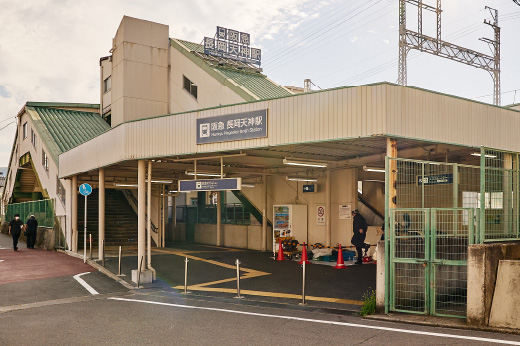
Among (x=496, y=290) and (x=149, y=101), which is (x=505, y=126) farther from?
(x=149, y=101)

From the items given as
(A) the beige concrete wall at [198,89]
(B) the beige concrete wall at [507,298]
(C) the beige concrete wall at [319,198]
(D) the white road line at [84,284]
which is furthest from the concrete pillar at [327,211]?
(B) the beige concrete wall at [507,298]

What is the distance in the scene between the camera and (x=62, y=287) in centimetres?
1376

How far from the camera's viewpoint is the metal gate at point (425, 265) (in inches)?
363

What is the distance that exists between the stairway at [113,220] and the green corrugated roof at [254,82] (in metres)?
9.75

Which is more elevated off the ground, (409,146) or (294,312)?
(409,146)

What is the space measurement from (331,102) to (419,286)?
421 centimetres

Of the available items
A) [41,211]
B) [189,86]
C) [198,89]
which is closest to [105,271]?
[41,211]

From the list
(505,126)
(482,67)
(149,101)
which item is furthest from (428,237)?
(482,67)

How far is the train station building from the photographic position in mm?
9578

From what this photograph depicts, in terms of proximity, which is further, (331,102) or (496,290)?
(331,102)

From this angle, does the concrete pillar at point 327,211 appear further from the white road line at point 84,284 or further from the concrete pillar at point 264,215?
the white road line at point 84,284

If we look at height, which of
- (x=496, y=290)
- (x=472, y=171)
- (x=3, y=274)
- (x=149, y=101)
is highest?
(x=149, y=101)

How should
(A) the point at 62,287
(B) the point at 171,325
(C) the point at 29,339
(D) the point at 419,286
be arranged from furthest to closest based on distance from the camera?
(A) the point at 62,287
(D) the point at 419,286
(B) the point at 171,325
(C) the point at 29,339

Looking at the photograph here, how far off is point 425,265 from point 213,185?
6.25 meters
